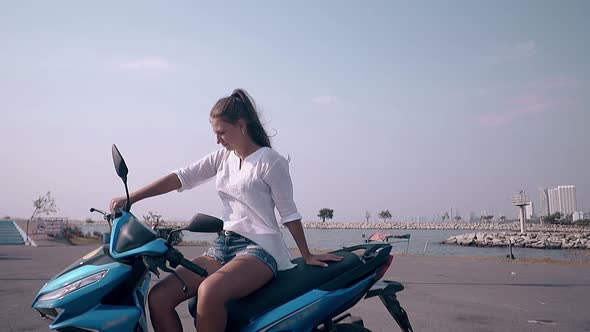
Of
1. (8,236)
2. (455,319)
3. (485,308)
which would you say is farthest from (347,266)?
(8,236)

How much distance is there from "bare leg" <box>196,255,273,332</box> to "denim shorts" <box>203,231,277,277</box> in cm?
10

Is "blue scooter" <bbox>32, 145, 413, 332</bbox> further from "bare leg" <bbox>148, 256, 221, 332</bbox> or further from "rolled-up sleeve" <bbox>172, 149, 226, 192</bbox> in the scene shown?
"rolled-up sleeve" <bbox>172, 149, 226, 192</bbox>

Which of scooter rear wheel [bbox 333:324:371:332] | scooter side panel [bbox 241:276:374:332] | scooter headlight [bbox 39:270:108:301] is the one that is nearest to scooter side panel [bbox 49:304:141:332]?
scooter headlight [bbox 39:270:108:301]

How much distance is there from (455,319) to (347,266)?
3.40 m

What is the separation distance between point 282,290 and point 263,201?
0.55 meters

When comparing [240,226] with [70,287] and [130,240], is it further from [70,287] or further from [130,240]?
[70,287]

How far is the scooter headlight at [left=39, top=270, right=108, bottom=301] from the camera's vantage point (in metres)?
2.26

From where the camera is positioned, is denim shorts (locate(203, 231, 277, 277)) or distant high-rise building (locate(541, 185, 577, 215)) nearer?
denim shorts (locate(203, 231, 277, 277))

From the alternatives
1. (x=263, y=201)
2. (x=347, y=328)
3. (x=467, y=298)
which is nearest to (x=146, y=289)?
(x=263, y=201)

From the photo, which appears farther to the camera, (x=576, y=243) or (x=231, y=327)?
(x=576, y=243)

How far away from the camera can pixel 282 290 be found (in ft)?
8.95

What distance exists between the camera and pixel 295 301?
8.87ft

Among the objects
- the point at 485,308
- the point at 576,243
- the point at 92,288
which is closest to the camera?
the point at 92,288

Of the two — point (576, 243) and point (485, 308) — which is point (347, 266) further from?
point (576, 243)
